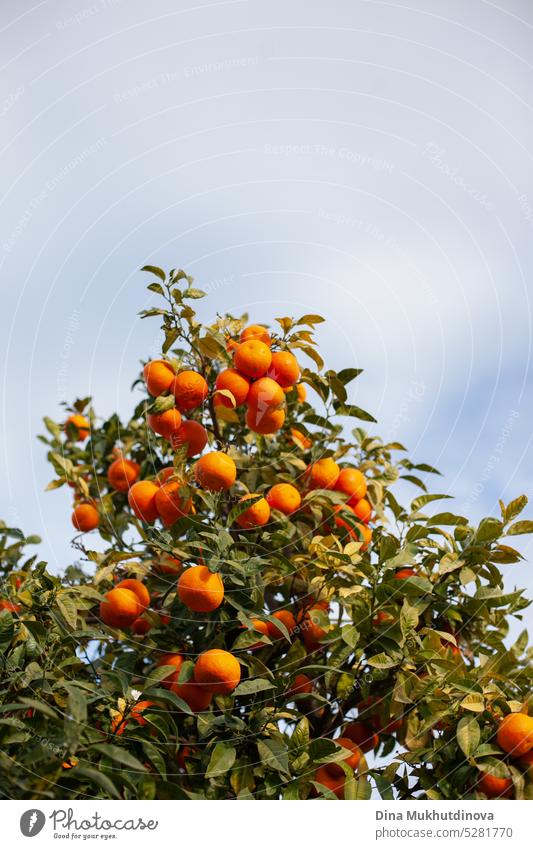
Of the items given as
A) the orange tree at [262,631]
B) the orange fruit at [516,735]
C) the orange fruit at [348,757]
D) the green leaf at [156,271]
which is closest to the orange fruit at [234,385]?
the orange tree at [262,631]

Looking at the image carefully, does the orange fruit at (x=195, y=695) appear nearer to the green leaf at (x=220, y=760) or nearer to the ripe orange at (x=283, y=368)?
the green leaf at (x=220, y=760)

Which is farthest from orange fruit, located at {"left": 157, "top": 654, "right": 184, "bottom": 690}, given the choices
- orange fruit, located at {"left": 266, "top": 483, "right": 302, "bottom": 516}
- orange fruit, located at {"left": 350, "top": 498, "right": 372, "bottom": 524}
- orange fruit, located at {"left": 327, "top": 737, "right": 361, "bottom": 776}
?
orange fruit, located at {"left": 350, "top": 498, "right": 372, "bottom": 524}

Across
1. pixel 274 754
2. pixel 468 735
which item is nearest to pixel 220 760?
pixel 274 754

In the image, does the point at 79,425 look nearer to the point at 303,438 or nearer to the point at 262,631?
the point at 303,438

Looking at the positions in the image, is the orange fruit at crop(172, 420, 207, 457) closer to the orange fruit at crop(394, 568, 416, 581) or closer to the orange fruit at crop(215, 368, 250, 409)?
the orange fruit at crop(215, 368, 250, 409)

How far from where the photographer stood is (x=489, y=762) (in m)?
2.22

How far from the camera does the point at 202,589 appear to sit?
7.24 feet

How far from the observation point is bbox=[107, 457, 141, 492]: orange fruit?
3.36 metres

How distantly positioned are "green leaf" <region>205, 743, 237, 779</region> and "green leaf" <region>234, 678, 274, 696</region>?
5.9 inches

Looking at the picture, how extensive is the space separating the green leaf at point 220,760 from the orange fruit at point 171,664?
0.92 ft

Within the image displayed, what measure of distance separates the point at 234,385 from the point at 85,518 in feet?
3.83

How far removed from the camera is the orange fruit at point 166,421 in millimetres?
2549
